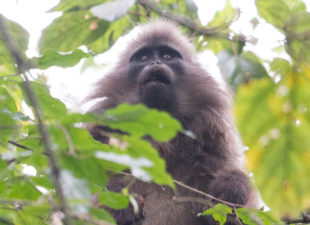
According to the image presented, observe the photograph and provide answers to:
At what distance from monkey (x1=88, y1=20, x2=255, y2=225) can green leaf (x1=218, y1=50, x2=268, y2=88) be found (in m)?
1.41

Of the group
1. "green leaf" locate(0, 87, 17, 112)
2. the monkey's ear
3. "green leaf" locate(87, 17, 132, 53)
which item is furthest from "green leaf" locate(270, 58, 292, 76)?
the monkey's ear

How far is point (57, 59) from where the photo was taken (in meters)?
2.35

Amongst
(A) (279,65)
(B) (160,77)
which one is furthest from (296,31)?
(B) (160,77)

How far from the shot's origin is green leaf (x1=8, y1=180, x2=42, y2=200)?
200 cm

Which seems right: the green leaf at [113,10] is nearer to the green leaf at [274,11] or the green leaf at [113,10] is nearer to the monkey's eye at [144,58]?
the green leaf at [274,11]

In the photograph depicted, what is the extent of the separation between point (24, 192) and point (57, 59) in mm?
749

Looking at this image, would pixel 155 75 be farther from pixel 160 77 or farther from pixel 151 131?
pixel 151 131

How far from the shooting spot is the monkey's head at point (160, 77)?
4.08 metres

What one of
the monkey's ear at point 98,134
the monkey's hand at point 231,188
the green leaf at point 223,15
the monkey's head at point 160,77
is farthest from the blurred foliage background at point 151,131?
the monkey's head at point 160,77

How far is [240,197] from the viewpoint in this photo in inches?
135

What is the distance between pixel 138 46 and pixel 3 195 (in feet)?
9.96

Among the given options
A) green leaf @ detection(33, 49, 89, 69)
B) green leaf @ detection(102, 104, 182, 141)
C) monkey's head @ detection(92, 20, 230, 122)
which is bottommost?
monkey's head @ detection(92, 20, 230, 122)

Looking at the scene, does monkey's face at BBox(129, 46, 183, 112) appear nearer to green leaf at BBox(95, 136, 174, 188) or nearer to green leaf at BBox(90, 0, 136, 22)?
green leaf at BBox(90, 0, 136, 22)

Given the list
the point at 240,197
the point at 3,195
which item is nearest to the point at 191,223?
the point at 240,197
